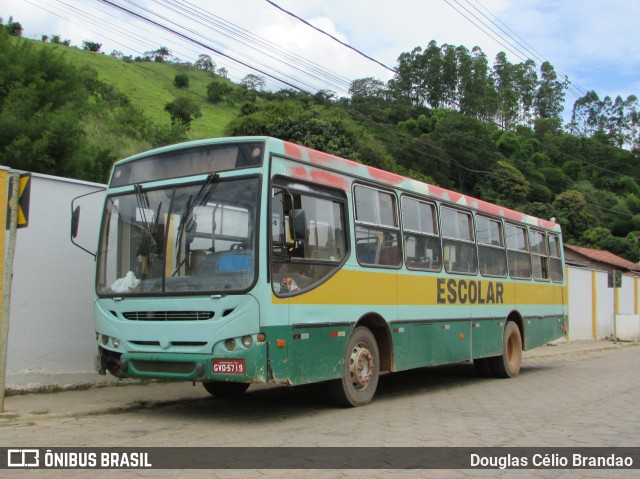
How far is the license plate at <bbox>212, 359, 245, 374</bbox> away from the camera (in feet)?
21.9

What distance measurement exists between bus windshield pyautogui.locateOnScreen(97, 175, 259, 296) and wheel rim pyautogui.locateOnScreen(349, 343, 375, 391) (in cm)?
212

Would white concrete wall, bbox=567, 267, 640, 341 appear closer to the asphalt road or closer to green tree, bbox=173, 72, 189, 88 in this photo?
the asphalt road

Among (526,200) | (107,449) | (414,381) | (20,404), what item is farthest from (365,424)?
(526,200)

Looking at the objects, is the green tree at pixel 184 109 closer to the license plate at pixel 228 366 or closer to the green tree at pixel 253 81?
the green tree at pixel 253 81

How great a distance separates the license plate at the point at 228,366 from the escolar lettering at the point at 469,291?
4.48 meters

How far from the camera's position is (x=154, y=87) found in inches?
3344

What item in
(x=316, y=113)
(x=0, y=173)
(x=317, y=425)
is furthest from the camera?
(x=316, y=113)

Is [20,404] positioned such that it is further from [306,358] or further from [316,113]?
[316,113]

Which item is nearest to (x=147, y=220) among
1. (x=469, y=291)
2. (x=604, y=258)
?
(x=469, y=291)

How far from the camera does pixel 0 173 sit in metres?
8.48

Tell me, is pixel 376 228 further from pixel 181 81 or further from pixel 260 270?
pixel 181 81

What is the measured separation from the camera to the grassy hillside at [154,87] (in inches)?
2714

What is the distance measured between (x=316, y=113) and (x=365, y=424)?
30.1 m

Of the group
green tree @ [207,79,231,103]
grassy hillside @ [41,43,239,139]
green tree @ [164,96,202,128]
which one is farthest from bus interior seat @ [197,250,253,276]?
green tree @ [207,79,231,103]
